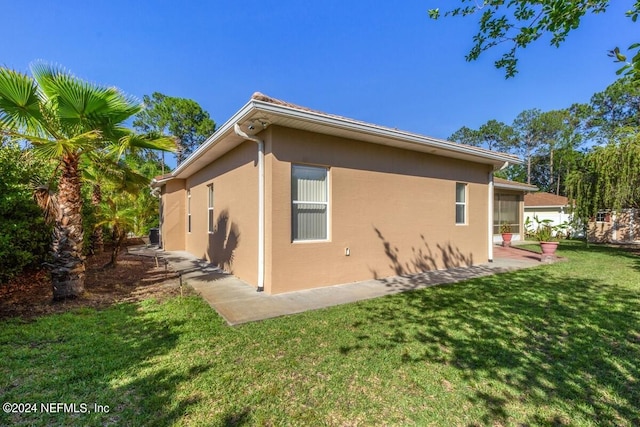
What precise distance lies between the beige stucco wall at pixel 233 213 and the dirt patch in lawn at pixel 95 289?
56.1 inches

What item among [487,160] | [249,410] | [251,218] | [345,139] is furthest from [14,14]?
[487,160]

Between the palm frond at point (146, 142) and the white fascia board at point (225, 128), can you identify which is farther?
the palm frond at point (146, 142)

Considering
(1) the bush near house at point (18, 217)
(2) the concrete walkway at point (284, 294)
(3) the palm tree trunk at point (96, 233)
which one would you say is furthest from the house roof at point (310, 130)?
(3) the palm tree trunk at point (96, 233)

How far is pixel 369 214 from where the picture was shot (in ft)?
23.2

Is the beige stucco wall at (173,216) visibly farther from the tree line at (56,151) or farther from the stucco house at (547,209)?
the stucco house at (547,209)

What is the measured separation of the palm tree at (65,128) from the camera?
450cm

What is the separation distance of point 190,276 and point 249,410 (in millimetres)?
5999

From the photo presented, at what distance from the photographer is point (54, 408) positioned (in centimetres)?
242

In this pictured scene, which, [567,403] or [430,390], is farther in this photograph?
[430,390]

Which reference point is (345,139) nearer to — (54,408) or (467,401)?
(467,401)

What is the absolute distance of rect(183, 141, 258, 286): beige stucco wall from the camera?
648 centimetres

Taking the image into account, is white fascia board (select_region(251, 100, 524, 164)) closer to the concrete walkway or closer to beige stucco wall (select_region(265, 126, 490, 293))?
beige stucco wall (select_region(265, 126, 490, 293))

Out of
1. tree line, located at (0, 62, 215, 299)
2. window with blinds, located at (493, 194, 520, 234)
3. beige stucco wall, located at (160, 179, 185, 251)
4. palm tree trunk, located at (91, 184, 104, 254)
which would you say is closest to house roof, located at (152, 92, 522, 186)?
tree line, located at (0, 62, 215, 299)

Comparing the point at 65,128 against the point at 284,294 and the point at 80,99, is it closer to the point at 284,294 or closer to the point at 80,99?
the point at 80,99
